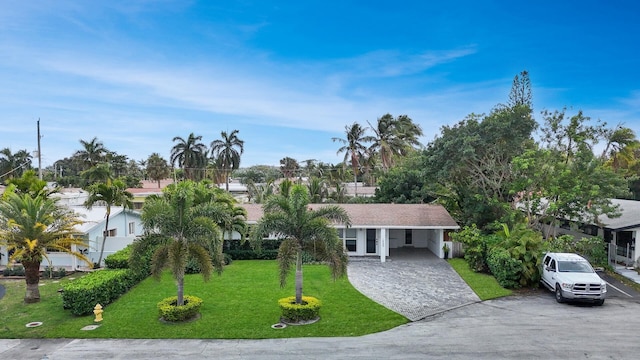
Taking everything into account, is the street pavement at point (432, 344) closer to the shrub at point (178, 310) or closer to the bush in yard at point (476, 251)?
the shrub at point (178, 310)

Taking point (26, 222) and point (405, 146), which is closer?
point (26, 222)

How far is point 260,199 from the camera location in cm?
3550

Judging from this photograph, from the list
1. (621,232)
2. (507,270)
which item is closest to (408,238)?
(507,270)

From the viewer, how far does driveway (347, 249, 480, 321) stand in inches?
608

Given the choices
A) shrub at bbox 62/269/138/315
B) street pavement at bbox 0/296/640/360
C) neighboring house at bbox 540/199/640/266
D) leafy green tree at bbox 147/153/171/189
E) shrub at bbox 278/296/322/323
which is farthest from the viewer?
leafy green tree at bbox 147/153/171/189

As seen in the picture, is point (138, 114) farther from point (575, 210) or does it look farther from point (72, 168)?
point (72, 168)

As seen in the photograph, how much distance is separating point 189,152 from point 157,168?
25694mm

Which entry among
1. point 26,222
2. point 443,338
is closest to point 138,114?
point 26,222

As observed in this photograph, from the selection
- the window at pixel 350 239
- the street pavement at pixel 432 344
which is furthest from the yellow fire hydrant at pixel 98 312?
the window at pixel 350 239

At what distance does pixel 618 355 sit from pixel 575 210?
561 inches

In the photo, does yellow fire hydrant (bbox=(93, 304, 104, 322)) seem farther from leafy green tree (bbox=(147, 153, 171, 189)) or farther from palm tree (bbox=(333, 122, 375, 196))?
leafy green tree (bbox=(147, 153, 171, 189))

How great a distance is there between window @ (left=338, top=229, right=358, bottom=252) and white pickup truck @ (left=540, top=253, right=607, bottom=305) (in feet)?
37.5

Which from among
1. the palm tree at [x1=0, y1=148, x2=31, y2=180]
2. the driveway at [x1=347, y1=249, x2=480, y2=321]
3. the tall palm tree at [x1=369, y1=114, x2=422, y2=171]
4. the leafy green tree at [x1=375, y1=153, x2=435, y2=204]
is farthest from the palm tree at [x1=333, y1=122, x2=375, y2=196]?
the palm tree at [x1=0, y1=148, x2=31, y2=180]

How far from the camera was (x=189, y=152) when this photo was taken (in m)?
51.0
